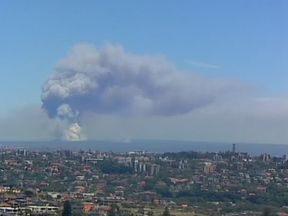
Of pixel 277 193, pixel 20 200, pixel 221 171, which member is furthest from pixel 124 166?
pixel 20 200

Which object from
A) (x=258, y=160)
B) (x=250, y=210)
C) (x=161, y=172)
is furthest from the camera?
(x=258, y=160)

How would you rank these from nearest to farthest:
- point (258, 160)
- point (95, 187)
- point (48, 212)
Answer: point (48, 212) < point (95, 187) < point (258, 160)

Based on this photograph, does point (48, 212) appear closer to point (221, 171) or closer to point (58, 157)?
point (221, 171)

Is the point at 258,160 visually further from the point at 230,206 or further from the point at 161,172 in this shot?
the point at 230,206

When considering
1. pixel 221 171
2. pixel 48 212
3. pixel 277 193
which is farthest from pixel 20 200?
pixel 221 171

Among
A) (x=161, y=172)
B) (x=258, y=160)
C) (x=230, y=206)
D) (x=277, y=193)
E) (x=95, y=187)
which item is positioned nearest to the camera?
(x=230, y=206)

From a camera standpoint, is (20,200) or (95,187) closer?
(20,200)

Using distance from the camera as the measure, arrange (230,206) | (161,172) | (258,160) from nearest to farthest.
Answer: (230,206) < (161,172) < (258,160)
